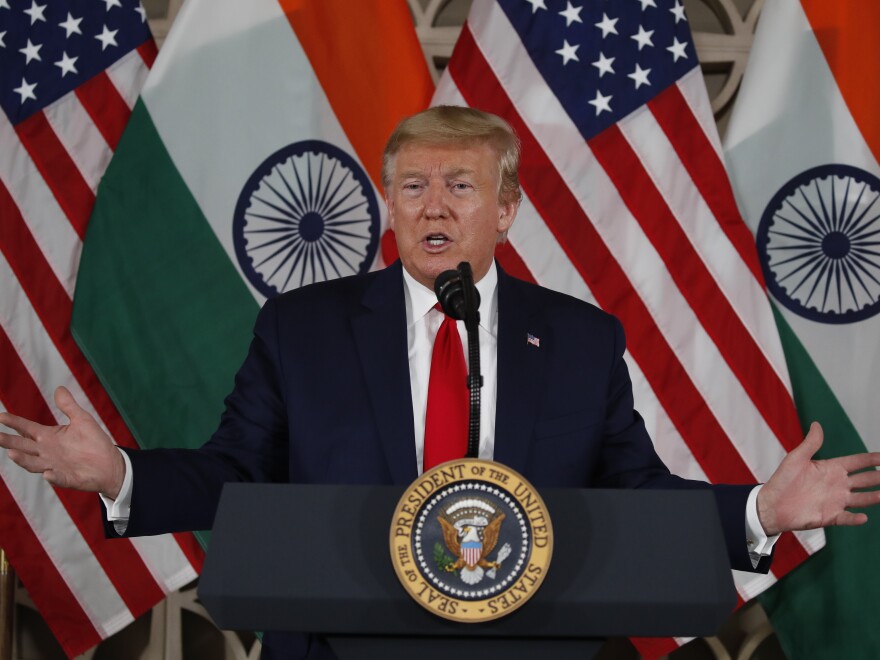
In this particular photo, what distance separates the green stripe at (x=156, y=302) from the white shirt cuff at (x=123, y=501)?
1821 mm

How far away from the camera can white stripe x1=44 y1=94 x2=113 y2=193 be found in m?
3.79

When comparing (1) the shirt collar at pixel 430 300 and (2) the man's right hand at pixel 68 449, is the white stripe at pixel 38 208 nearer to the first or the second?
(1) the shirt collar at pixel 430 300

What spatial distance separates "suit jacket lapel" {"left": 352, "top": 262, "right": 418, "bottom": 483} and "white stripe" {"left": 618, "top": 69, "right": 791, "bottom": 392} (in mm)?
1739

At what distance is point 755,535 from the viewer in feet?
5.90

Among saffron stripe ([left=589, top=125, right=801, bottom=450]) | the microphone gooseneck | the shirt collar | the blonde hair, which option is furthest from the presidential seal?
saffron stripe ([left=589, top=125, right=801, bottom=450])

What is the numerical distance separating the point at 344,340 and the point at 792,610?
7.19 ft

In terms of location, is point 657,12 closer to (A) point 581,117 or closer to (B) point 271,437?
(A) point 581,117

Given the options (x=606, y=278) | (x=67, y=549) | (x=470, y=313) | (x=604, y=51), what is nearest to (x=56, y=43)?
(x=67, y=549)

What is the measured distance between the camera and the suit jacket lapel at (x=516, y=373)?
1926 millimetres

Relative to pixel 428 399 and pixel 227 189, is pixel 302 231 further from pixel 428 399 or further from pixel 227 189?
pixel 428 399

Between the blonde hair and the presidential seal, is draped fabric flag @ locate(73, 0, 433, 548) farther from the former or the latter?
the presidential seal

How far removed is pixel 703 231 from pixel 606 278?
0.37m

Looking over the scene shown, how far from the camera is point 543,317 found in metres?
2.23

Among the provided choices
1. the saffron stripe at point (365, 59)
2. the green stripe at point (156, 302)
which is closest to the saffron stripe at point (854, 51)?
the saffron stripe at point (365, 59)
